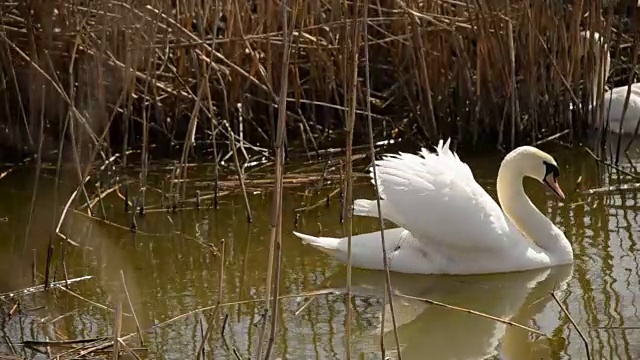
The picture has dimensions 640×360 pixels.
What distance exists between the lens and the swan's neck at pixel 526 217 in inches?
246

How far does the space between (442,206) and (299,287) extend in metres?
0.76

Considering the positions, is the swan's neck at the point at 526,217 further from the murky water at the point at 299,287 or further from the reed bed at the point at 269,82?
the reed bed at the point at 269,82

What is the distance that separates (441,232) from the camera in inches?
237

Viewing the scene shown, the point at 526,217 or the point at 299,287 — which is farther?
the point at 526,217

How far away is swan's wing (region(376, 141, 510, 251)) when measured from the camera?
602 centimetres

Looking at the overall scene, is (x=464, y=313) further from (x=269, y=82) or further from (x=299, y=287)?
(x=269, y=82)

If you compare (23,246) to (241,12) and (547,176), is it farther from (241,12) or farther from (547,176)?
(547,176)

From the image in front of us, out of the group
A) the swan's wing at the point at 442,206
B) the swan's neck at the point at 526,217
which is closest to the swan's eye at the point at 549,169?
the swan's neck at the point at 526,217

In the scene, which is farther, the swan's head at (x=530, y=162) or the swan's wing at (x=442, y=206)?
the swan's head at (x=530, y=162)

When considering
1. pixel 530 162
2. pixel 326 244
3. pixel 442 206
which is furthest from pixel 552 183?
pixel 326 244

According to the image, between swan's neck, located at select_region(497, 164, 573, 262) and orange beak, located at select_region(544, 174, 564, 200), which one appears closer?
swan's neck, located at select_region(497, 164, 573, 262)

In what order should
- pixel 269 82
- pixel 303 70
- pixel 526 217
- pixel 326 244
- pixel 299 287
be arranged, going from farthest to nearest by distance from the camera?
pixel 303 70 → pixel 269 82 → pixel 526 217 → pixel 326 244 → pixel 299 287

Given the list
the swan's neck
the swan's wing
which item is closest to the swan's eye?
the swan's neck

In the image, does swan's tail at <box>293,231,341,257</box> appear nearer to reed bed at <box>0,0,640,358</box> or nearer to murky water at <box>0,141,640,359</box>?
murky water at <box>0,141,640,359</box>
